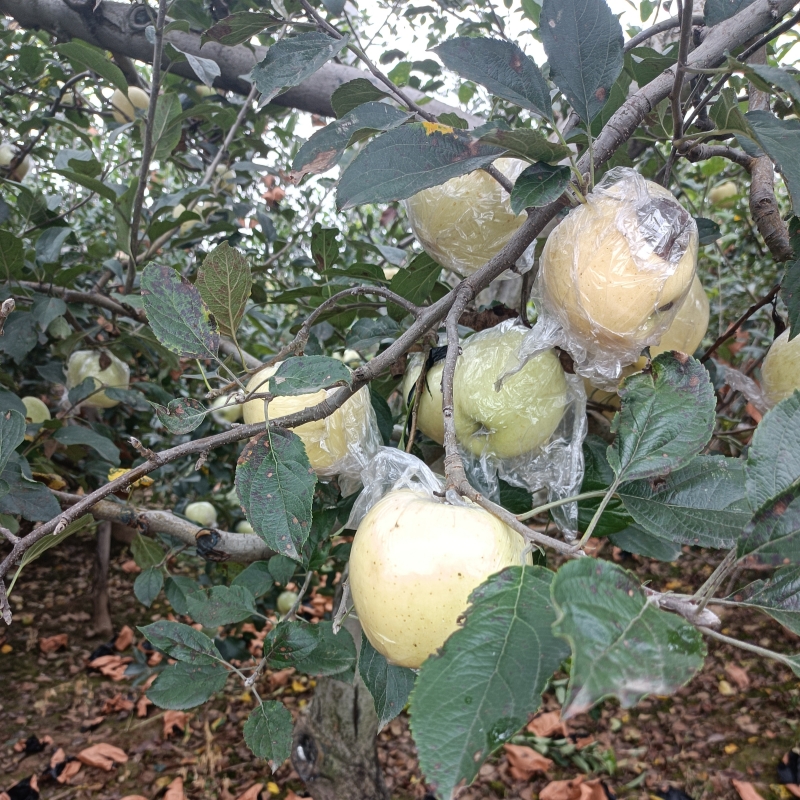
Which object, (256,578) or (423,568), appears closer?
(423,568)

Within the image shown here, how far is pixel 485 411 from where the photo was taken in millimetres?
733

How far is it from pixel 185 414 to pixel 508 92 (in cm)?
44

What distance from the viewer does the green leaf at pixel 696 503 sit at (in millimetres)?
536

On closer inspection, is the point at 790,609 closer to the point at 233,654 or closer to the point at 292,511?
the point at 292,511

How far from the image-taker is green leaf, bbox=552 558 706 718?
309mm

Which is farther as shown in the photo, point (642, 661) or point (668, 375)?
point (668, 375)

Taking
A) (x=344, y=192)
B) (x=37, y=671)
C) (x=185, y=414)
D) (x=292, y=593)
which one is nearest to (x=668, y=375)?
(x=344, y=192)

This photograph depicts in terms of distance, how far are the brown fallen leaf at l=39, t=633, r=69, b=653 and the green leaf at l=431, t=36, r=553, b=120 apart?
9.19 feet

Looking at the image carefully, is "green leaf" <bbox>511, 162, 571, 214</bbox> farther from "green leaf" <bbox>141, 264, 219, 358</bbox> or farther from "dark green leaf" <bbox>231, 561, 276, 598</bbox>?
"dark green leaf" <bbox>231, 561, 276, 598</bbox>

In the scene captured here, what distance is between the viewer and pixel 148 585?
1302mm

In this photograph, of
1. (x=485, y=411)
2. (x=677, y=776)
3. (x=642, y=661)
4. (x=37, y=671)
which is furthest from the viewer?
(x=37, y=671)

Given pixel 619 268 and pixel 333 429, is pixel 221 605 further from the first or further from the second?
pixel 619 268

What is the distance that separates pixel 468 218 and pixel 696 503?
1.53 ft

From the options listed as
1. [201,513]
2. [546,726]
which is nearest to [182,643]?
[201,513]
